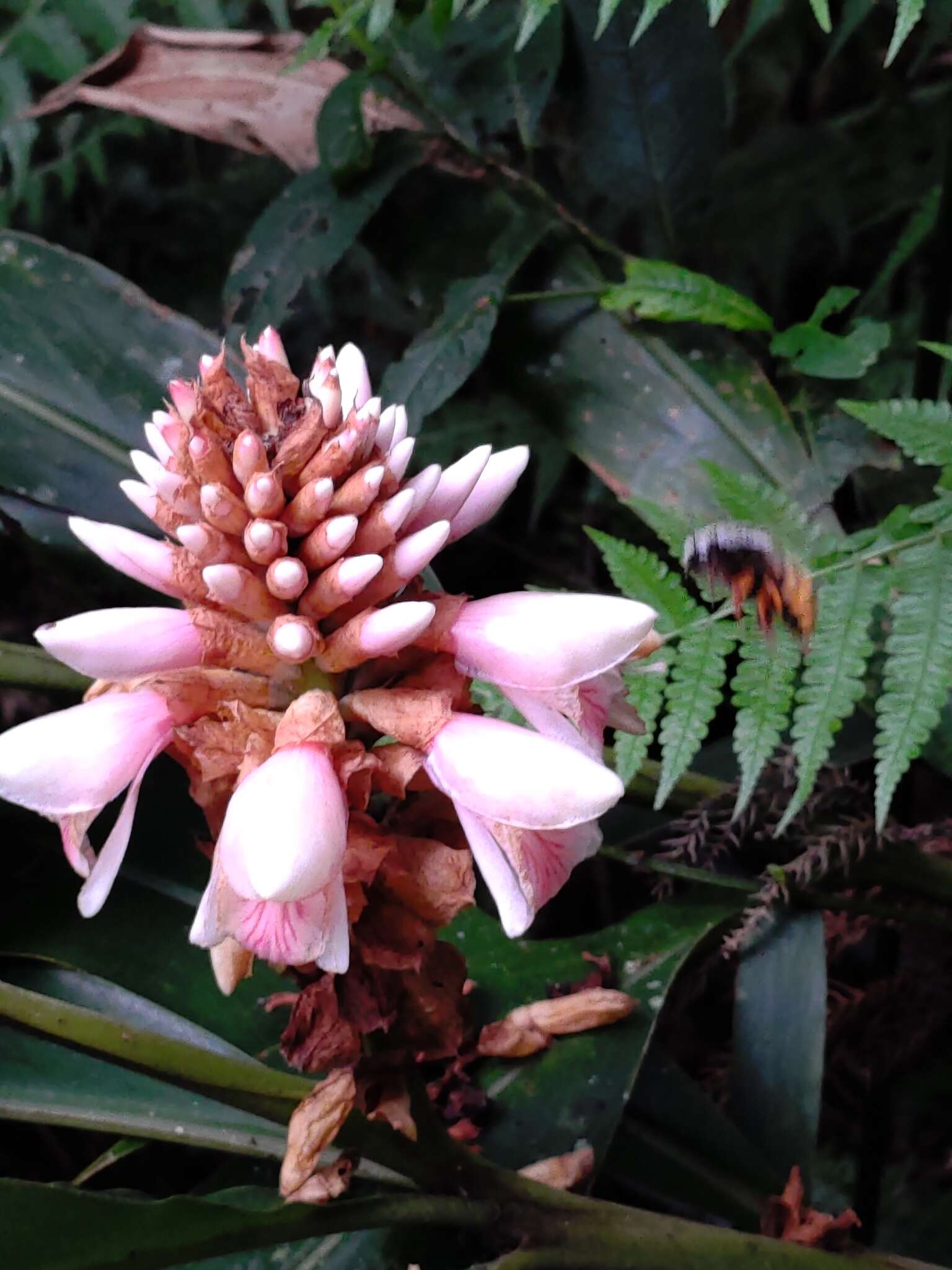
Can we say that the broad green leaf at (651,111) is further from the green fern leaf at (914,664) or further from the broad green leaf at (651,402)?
the green fern leaf at (914,664)

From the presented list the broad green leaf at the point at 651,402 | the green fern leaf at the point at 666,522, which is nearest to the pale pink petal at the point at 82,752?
the green fern leaf at the point at 666,522

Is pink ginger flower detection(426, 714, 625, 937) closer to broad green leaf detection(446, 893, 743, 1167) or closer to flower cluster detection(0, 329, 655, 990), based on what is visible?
flower cluster detection(0, 329, 655, 990)

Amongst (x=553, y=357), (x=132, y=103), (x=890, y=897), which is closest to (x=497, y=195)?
(x=553, y=357)

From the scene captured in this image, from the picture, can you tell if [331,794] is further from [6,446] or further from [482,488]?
[6,446]

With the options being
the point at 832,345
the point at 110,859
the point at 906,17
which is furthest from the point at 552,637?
the point at 832,345

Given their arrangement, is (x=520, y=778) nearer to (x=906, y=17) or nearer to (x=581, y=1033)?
(x=581, y=1033)
